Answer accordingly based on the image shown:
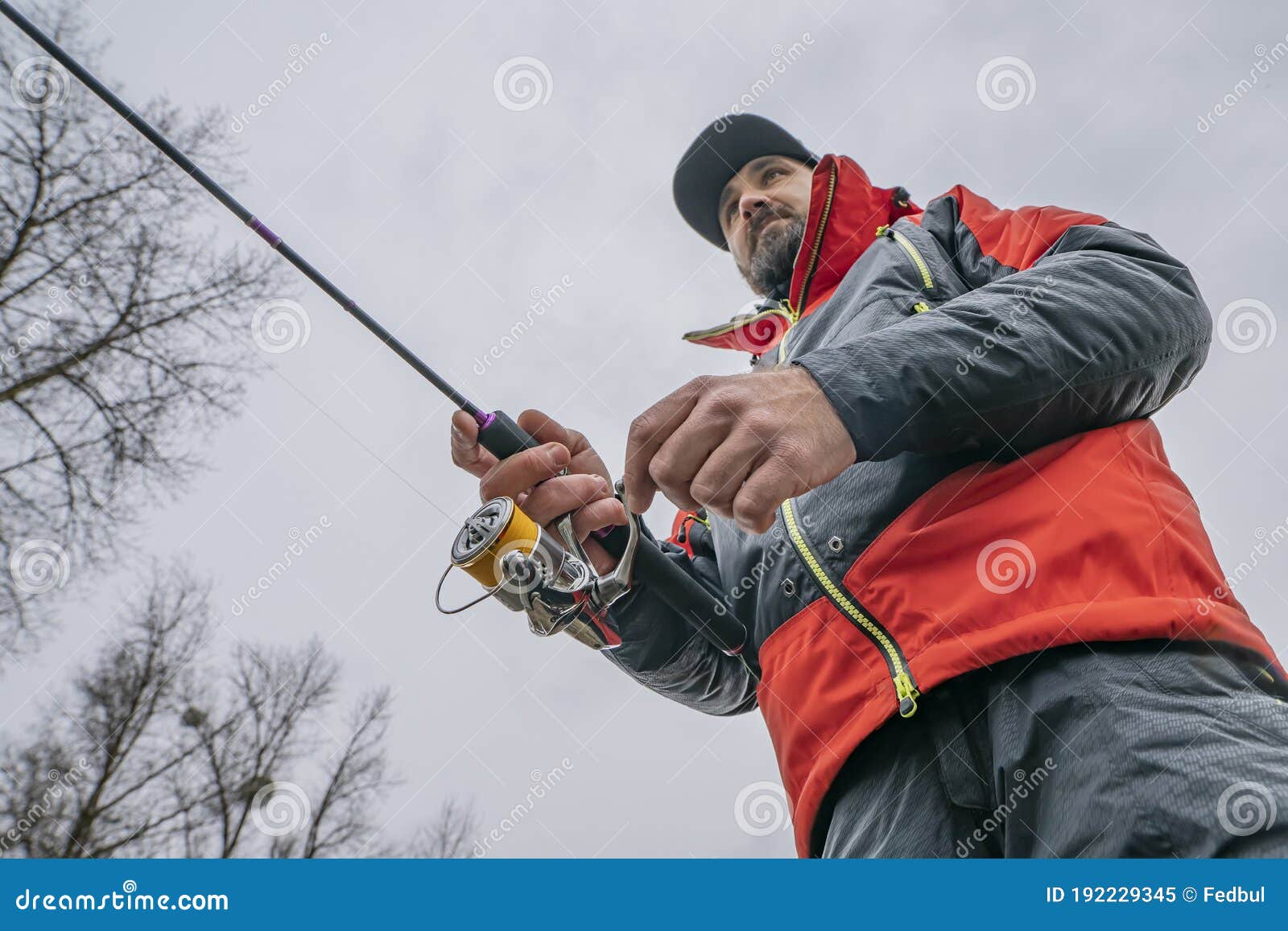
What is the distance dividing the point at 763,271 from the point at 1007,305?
1.81 meters

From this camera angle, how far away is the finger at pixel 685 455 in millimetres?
1315

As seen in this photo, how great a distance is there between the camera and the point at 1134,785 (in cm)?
Answer: 118

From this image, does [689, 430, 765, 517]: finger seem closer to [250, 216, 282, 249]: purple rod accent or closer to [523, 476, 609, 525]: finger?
[523, 476, 609, 525]: finger

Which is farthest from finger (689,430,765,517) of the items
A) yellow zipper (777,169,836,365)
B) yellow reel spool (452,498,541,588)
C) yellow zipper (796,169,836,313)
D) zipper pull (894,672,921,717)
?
yellow zipper (796,169,836,313)

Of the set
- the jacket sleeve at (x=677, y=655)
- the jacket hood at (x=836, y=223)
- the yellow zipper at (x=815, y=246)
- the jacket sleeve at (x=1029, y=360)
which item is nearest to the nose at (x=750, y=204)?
the jacket hood at (x=836, y=223)

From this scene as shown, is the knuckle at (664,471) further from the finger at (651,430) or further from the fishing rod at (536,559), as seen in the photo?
the fishing rod at (536,559)

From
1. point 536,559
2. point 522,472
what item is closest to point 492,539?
point 536,559

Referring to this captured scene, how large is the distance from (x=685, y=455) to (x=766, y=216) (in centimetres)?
220

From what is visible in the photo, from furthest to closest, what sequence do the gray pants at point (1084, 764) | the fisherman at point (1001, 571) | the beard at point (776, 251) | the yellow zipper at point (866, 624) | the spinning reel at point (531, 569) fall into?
Answer: 1. the beard at point (776, 251)
2. the spinning reel at point (531, 569)
3. the yellow zipper at point (866, 624)
4. the fisherman at point (1001, 571)
5. the gray pants at point (1084, 764)

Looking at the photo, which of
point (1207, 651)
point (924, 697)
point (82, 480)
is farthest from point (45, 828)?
point (1207, 651)

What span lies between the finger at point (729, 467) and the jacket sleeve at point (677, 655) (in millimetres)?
1012

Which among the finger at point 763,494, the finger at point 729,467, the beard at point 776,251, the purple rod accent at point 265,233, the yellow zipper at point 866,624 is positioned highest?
the purple rod accent at point 265,233

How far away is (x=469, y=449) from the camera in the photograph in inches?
86.5

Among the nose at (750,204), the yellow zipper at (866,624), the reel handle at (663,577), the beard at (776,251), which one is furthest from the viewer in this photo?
the nose at (750,204)
